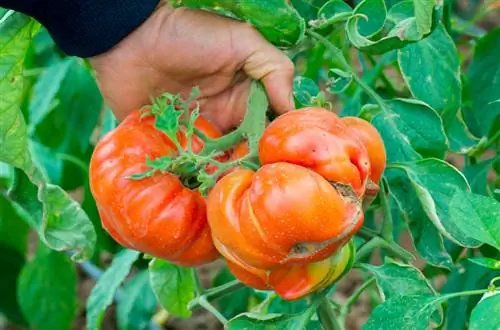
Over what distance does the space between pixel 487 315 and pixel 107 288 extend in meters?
0.72

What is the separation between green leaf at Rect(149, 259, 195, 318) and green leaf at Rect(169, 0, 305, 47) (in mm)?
322

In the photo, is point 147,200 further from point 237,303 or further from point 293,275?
point 237,303

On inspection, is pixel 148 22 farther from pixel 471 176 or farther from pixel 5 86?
pixel 471 176

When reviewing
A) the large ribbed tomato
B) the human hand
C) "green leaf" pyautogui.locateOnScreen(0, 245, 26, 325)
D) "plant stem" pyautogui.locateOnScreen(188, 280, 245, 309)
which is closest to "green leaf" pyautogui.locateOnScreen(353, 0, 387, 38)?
the human hand

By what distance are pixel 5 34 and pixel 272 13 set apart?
0.29 m

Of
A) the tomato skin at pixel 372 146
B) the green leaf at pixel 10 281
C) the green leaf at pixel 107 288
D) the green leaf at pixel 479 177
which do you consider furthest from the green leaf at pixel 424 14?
the green leaf at pixel 10 281

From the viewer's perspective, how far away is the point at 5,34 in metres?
1.06

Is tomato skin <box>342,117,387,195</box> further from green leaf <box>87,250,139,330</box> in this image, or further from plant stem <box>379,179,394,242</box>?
green leaf <box>87,250,139,330</box>

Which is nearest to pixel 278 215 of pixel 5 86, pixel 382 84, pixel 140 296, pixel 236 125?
pixel 236 125

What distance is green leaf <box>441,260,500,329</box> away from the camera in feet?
3.95

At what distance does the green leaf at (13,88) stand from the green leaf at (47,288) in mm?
727

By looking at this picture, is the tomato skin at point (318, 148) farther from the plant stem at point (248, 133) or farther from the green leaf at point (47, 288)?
the green leaf at point (47, 288)

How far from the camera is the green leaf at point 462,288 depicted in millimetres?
1205

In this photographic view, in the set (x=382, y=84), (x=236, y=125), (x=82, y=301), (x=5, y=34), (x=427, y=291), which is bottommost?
(x=82, y=301)
